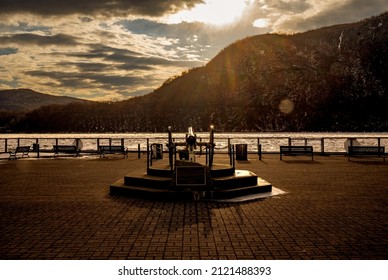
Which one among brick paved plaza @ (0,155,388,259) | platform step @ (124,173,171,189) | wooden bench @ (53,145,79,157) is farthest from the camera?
wooden bench @ (53,145,79,157)

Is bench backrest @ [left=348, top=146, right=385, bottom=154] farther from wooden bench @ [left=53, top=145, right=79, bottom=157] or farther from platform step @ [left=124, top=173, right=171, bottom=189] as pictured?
wooden bench @ [left=53, top=145, right=79, bottom=157]

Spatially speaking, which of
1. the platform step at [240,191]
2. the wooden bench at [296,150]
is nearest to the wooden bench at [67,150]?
the wooden bench at [296,150]

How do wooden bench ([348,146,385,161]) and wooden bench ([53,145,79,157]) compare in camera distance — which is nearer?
wooden bench ([348,146,385,161])

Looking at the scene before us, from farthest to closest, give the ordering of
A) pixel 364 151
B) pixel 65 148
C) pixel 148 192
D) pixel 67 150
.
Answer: pixel 65 148 < pixel 67 150 < pixel 364 151 < pixel 148 192

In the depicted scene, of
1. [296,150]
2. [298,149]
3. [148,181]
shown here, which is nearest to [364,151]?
[298,149]

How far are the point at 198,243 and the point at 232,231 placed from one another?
1044 mm

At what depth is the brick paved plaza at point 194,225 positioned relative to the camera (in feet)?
21.4

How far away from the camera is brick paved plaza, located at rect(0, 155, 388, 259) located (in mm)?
6508

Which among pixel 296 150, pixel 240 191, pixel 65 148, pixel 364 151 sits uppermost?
pixel 65 148

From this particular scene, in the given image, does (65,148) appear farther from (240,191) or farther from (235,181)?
(240,191)

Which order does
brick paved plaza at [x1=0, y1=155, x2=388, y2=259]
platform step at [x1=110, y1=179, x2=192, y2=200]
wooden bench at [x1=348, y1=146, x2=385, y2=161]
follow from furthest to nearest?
wooden bench at [x1=348, y1=146, x2=385, y2=161] → platform step at [x1=110, y1=179, x2=192, y2=200] → brick paved plaza at [x1=0, y1=155, x2=388, y2=259]

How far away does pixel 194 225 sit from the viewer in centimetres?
827

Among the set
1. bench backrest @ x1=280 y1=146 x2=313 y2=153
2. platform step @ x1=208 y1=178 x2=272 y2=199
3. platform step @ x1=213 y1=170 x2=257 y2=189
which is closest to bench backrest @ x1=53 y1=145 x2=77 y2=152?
bench backrest @ x1=280 y1=146 x2=313 y2=153

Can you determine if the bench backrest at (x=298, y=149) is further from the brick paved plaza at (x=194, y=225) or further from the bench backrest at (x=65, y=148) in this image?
the bench backrest at (x=65, y=148)
